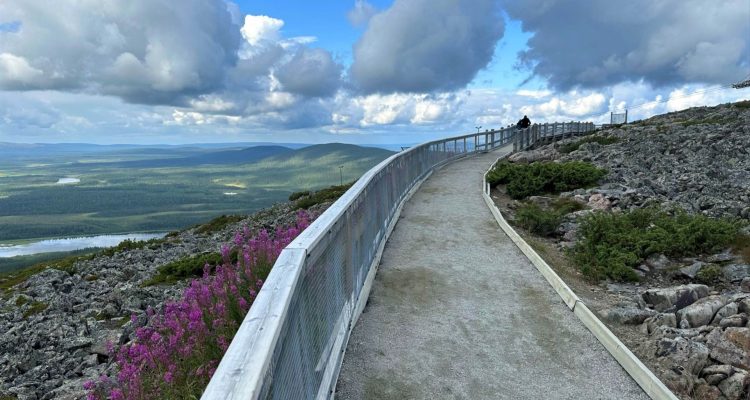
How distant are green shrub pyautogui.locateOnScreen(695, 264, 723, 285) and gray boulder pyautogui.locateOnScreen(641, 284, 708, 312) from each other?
1.27 m

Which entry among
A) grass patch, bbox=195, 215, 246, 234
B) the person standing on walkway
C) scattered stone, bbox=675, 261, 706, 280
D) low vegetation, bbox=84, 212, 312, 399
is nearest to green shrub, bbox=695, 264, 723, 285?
scattered stone, bbox=675, 261, 706, 280

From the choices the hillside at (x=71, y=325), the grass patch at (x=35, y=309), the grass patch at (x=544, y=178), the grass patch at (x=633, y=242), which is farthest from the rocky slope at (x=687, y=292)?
the grass patch at (x=35, y=309)

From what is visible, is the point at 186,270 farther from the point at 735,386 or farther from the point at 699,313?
the point at 735,386

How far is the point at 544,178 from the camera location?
1786 cm

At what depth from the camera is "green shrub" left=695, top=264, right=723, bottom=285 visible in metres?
8.73

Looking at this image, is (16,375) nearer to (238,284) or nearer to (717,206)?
(238,284)

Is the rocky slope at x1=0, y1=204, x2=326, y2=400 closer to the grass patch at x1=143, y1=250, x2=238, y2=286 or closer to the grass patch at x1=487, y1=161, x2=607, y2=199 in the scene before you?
the grass patch at x1=143, y1=250, x2=238, y2=286

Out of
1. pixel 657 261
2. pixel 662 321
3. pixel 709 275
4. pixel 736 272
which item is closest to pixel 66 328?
pixel 662 321

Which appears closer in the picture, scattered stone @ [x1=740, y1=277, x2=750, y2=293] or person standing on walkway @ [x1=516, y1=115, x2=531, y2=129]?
scattered stone @ [x1=740, y1=277, x2=750, y2=293]

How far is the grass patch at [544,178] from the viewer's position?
1741cm

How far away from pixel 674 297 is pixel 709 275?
1919mm

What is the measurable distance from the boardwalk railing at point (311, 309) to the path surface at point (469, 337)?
37 centimetres

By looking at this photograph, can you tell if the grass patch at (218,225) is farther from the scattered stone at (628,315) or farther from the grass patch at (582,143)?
the scattered stone at (628,315)

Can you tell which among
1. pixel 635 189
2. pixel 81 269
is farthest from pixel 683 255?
pixel 81 269
